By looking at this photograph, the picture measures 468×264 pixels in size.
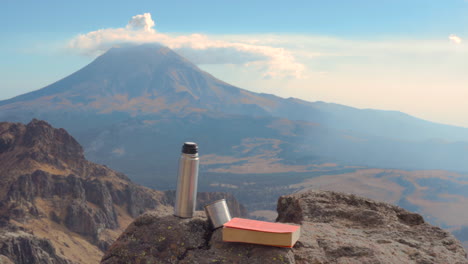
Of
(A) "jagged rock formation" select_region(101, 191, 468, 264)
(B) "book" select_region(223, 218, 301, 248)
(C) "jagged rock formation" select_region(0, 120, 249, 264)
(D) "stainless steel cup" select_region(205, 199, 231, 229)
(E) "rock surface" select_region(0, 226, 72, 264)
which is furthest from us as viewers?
(C) "jagged rock formation" select_region(0, 120, 249, 264)

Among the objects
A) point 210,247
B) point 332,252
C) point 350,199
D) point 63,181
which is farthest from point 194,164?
point 63,181

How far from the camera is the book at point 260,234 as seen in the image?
4.52 metres

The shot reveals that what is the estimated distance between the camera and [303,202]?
6848mm

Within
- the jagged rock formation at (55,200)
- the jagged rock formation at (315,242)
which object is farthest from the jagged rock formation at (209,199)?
the jagged rock formation at (315,242)

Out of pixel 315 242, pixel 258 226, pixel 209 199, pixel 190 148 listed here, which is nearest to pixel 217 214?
pixel 258 226

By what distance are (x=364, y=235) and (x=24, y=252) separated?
5194 centimetres

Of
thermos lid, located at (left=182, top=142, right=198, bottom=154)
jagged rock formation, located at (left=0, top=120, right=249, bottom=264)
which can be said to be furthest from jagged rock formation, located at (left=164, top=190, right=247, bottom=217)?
thermos lid, located at (left=182, top=142, right=198, bottom=154)

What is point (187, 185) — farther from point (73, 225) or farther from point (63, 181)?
point (63, 181)

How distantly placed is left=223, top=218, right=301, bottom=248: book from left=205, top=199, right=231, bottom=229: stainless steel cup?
305 millimetres

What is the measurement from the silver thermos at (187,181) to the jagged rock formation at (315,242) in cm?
12

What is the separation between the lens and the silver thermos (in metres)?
5.29

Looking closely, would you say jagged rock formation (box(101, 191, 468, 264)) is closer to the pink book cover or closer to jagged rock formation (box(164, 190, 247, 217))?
the pink book cover

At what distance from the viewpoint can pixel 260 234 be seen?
454cm

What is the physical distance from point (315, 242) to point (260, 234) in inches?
39.8
